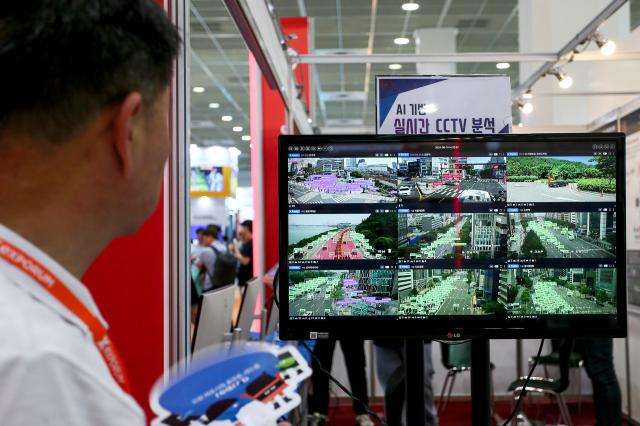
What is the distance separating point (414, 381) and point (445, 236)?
38cm

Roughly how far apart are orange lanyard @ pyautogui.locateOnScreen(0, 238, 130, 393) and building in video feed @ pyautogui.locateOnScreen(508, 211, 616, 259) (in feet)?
3.63

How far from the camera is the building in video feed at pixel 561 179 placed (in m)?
1.49

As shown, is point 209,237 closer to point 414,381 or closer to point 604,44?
point 604,44

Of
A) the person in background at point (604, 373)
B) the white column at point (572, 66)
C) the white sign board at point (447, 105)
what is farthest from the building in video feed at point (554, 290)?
the white column at point (572, 66)

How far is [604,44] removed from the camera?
410cm

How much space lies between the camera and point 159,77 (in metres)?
0.69

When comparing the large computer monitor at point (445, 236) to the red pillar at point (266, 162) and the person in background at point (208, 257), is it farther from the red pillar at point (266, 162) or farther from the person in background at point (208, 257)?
the person in background at point (208, 257)

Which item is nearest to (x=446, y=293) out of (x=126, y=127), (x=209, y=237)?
(x=126, y=127)

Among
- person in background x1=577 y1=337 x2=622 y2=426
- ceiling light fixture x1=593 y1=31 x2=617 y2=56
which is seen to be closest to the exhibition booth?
person in background x1=577 y1=337 x2=622 y2=426

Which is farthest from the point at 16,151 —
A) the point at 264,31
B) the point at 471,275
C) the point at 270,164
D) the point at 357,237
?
the point at 270,164

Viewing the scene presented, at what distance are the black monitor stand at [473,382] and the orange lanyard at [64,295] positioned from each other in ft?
3.41

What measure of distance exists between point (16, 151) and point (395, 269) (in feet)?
3.36

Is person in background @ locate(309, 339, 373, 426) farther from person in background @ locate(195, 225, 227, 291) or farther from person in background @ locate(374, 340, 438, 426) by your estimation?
person in background @ locate(195, 225, 227, 291)

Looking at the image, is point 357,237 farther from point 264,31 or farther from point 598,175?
point 264,31
